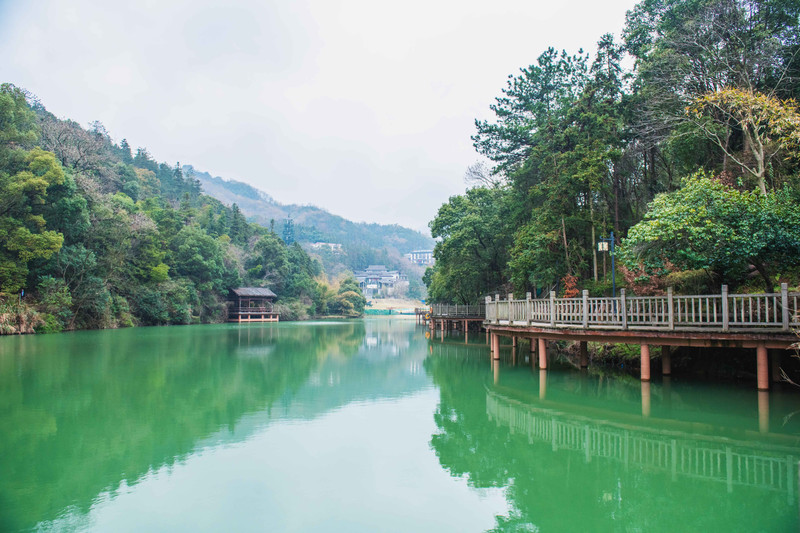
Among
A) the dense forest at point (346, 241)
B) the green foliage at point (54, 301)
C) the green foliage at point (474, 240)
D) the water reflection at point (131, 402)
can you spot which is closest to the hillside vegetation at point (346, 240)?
the dense forest at point (346, 241)

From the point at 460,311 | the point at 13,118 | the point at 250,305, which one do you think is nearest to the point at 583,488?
the point at 460,311

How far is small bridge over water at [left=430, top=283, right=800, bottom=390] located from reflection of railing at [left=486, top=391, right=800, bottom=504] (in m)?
1.90

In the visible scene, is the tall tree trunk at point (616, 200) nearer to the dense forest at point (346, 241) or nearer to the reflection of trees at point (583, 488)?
the reflection of trees at point (583, 488)

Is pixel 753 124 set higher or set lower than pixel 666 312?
higher

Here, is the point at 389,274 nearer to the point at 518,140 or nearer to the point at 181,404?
the point at 518,140

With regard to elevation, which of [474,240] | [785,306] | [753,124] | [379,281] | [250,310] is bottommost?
[250,310]

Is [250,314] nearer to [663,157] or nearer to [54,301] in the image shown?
[54,301]

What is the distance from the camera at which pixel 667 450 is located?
23.1 ft

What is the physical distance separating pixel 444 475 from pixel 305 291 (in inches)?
2165

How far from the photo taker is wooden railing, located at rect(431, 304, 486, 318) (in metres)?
27.6

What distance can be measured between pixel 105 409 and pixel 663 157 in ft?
61.7

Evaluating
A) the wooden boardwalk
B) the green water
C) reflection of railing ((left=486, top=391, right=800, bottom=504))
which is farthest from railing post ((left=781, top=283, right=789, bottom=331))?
the wooden boardwalk

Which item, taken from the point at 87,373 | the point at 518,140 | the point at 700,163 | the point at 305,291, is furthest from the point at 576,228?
the point at 305,291

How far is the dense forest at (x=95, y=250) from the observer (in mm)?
26828
